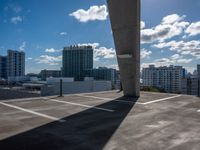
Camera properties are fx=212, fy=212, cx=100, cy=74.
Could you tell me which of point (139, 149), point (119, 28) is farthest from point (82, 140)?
point (119, 28)

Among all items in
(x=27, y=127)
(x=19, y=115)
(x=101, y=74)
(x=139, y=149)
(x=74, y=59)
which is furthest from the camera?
(x=74, y=59)

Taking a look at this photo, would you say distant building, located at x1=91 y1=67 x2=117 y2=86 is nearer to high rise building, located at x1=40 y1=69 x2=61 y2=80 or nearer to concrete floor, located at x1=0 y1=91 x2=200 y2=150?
high rise building, located at x1=40 y1=69 x2=61 y2=80

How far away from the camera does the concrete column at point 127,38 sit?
26.4 ft

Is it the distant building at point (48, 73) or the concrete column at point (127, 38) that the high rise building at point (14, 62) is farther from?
the concrete column at point (127, 38)

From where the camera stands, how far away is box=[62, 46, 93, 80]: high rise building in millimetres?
66188

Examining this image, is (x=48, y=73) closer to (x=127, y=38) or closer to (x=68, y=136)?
(x=127, y=38)

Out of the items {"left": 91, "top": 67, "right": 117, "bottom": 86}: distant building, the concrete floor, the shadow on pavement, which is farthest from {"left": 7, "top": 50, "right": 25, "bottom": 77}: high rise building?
the shadow on pavement

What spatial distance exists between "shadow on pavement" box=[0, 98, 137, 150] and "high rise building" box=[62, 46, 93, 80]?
6016cm

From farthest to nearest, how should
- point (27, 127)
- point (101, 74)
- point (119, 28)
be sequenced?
point (101, 74) < point (119, 28) < point (27, 127)

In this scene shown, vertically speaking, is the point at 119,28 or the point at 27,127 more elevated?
the point at 119,28

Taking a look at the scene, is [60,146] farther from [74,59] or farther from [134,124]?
[74,59]

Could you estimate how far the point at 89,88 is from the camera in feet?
72.6

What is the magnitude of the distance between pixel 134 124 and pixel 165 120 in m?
0.95

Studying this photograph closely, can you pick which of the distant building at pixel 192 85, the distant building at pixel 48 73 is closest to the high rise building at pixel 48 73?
the distant building at pixel 48 73
